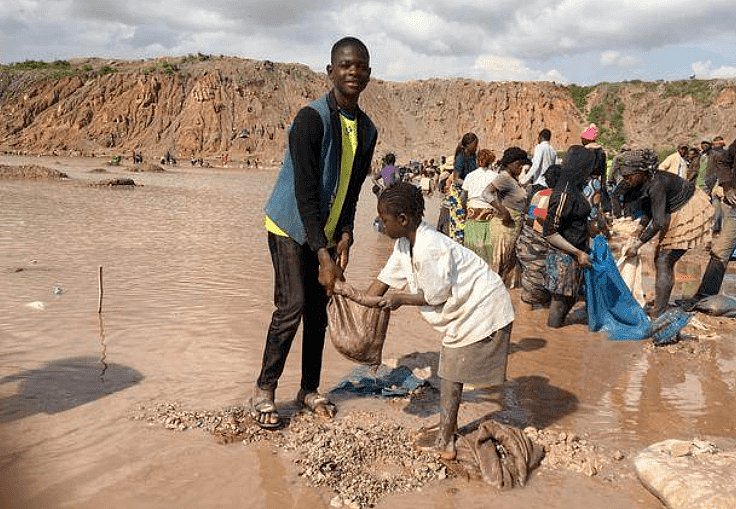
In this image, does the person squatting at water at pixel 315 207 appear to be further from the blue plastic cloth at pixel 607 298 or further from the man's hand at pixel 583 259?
the blue plastic cloth at pixel 607 298

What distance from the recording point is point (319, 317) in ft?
11.2

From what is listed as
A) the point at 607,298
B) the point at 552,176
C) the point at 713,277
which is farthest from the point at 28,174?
the point at 713,277

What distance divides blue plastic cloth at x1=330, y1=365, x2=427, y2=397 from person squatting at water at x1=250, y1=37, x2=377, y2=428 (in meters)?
0.47

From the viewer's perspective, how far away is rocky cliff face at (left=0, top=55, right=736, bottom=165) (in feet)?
150

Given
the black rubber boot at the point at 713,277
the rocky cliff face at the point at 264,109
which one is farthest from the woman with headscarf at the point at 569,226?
the rocky cliff face at the point at 264,109

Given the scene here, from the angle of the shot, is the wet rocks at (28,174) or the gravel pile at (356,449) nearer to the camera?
the gravel pile at (356,449)

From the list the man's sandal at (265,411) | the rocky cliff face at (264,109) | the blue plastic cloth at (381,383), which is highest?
the rocky cliff face at (264,109)

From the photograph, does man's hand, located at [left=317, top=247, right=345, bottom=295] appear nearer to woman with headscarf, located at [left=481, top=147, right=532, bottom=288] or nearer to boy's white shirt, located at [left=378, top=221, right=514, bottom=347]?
boy's white shirt, located at [left=378, top=221, right=514, bottom=347]

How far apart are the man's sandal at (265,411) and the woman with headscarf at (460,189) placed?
3.87 meters

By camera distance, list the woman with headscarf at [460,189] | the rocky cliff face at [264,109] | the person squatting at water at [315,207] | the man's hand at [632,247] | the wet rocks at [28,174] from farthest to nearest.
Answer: the rocky cliff face at [264,109] → the wet rocks at [28,174] → the woman with headscarf at [460,189] → the man's hand at [632,247] → the person squatting at water at [315,207]

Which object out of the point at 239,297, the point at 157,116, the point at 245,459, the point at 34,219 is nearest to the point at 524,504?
the point at 245,459

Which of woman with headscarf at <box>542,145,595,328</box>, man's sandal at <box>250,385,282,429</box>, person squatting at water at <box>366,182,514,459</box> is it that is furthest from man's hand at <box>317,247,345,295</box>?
woman with headscarf at <box>542,145,595,328</box>

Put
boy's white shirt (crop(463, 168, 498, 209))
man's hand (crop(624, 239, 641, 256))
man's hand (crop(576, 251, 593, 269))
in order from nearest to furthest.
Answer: man's hand (crop(576, 251, 593, 269)) < man's hand (crop(624, 239, 641, 256)) < boy's white shirt (crop(463, 168, 498, 209))

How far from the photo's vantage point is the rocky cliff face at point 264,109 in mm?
45750
